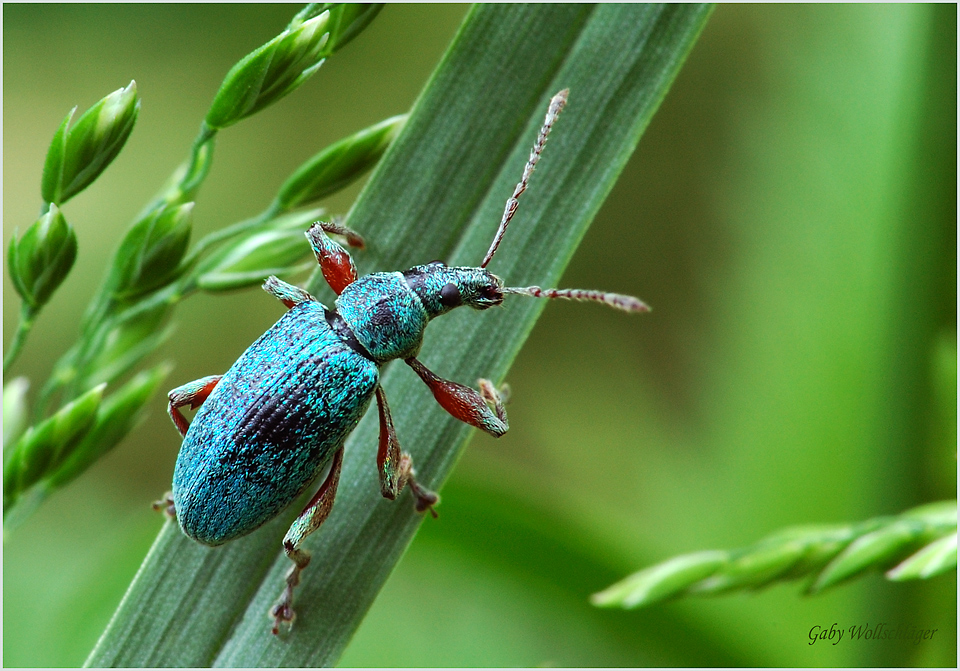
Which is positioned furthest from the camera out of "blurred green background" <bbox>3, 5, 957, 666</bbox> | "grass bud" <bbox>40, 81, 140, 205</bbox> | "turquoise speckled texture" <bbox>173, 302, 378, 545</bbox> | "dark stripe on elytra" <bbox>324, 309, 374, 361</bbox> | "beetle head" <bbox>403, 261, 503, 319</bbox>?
"blurred green background" <bbox>3, 5, 957, 666</bbox>

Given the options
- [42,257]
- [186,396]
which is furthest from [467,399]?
[42,257]

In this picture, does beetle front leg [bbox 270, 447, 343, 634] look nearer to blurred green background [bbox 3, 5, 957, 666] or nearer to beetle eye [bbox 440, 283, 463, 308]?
beetle eye [bbox 440, 283, 463, 308]

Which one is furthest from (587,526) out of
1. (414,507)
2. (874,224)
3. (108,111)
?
(108,111)

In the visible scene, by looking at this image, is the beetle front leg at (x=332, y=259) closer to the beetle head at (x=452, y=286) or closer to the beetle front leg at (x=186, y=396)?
→ the beetle head at (x=452, y=286)

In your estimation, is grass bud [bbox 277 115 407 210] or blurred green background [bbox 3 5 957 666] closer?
grass bud [bbox 277 115 407 210]

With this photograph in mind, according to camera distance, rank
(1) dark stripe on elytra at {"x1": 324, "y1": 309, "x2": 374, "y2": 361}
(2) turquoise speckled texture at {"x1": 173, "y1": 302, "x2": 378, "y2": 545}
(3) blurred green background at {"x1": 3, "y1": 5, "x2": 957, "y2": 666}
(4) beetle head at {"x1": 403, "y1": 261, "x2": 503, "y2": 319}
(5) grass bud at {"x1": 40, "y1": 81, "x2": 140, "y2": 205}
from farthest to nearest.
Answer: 1. (3) blurred green background at {"x1": 3, "y1": 5, "x2": 957, "y2": 666}
2. (1) dark stripe on elytra at {"x1": 324, "y1": 309, "x2": 374, "y2": 361}
3. (4) beetle head at {"x1": 403, "y1": 261, "x2": 503, "y2": 319}
4. (2) turquoise speckled texture at {"x1": 173, "y1": 302, "x2": 378, "y2": 545}
5. (5) grass bud at {"x1": 40, "y1": 81, "x2": 140, "y2": 205}

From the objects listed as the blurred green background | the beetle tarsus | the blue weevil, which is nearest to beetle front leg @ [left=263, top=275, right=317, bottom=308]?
the blue weevil

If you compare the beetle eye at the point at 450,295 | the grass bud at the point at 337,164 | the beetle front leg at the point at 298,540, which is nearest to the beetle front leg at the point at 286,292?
the grass bud at the point at 337,164
